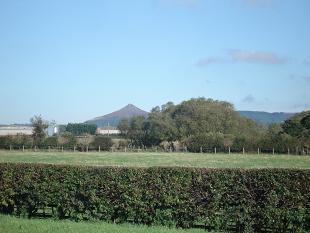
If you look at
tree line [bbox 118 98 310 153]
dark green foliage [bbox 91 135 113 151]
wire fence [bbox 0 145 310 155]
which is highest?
tree line [bbox 118 98 310 153]

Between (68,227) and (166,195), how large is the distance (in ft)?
9.08

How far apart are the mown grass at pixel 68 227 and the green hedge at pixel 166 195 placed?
52 centimetres

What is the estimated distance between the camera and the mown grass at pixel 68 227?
11.4 m

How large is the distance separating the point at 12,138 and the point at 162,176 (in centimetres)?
8119

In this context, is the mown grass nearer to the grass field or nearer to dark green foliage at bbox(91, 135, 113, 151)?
the grass field

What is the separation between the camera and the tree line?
95.4 meters

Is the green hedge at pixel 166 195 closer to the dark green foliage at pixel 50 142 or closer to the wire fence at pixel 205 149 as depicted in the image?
the wire fence at pixel 205 149

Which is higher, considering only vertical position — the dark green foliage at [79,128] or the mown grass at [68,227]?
the dark green foliage at [79,128]

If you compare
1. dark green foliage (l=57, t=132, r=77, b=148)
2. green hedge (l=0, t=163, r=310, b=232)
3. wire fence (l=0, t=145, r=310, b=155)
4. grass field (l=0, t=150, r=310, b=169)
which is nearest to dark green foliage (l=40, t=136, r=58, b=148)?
wire fence (l=0, t=145, r=310, b=155)

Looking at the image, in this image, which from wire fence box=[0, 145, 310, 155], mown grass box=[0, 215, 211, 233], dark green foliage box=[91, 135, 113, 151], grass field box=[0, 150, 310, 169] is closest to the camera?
mown grass box=[0, 215, 211, 233]

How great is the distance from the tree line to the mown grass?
7544 centimetres

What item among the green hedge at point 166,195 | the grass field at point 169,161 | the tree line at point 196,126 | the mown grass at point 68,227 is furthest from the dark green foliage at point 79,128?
the mown grass at point 68,227

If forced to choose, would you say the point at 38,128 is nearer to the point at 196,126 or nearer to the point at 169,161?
the point at 196,126

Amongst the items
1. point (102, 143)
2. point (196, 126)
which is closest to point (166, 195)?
point (102, 143)
